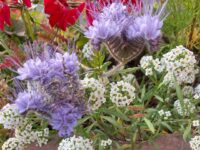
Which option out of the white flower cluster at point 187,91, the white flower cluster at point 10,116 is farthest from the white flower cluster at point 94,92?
the white flower cluster at point 187,91

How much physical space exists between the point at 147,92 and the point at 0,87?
316mm

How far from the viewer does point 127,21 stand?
3.31 feet

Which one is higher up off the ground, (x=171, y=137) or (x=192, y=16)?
(x=192, y=16)

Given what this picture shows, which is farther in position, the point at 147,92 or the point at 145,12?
the point at 147,92

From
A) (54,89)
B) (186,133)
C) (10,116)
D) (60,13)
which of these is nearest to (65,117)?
(54,89)

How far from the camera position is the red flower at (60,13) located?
127 cm

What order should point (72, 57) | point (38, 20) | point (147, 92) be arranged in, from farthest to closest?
point (38, 20), point (147, 92), point (72, 57)

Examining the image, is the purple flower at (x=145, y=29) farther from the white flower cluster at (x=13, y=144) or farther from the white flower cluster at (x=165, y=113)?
the white flower cluster at (x=13, y=144)

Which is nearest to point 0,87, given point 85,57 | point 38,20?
point 85,57

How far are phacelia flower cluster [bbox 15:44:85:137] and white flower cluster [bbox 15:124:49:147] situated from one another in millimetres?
157

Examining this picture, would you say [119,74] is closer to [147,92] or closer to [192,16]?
[147,92]

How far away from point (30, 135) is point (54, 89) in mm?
226

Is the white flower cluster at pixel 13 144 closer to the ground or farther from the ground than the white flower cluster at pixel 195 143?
farther from the ground

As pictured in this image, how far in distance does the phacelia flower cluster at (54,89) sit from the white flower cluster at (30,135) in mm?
157
